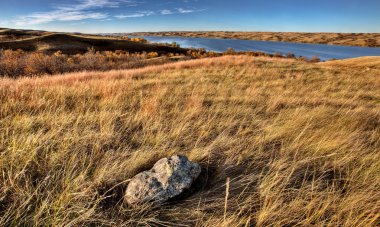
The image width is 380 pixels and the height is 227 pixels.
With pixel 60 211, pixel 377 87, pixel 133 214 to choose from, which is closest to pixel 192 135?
pixel 133 214

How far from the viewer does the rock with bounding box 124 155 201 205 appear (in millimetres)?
2008

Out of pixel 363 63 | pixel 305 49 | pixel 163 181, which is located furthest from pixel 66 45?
pixel 305 49

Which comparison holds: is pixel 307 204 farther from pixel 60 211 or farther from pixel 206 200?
pixel 60 211

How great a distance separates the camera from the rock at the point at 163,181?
2.01 meters

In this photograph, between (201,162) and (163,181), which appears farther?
(201,162)

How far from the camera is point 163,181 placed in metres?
2.11

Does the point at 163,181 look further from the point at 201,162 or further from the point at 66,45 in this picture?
the point at 66,45

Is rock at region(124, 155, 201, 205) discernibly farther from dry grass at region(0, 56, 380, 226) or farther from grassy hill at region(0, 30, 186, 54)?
grassy hill at region(0, 30, 186, 54)

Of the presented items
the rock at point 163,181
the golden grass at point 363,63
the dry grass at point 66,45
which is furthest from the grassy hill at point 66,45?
the rock at point 163,181

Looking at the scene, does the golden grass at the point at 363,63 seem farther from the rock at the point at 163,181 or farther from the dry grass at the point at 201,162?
the rock at the point at 163,181

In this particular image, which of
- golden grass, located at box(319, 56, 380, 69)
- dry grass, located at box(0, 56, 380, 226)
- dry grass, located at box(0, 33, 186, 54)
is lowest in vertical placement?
dry grass, located at box(0, 56, 380, 226)

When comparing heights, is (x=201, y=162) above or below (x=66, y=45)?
below

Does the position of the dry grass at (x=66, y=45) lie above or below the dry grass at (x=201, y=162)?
above

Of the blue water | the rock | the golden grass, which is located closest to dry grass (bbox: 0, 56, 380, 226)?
the rock
